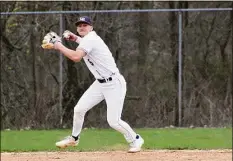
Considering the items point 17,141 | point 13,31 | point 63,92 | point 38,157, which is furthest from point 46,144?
point 13,31

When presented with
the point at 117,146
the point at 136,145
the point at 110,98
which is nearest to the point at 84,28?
the point at 110,98

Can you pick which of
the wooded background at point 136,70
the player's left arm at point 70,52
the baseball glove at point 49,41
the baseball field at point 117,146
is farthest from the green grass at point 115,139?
the baseball glove at point 49,41

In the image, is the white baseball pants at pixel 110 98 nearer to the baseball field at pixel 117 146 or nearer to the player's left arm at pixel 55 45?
the baseball field at pixel 117 146

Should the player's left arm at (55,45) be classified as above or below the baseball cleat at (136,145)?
above

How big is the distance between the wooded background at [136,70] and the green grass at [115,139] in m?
0.78

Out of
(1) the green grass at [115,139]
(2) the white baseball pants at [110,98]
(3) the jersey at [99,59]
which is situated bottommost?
(1) the green grass at [115,139]

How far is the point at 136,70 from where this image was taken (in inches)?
569

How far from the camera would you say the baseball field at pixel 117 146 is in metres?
9.44

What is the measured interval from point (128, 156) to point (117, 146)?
71.6 inches

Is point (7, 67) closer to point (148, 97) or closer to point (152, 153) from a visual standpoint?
point (148, 97)

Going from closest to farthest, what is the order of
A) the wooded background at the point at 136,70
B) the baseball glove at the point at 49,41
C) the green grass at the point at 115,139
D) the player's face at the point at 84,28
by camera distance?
the baseball glove at the point at 49,41 → the player's face at the point at 84,28 → the green grass at the point at 115,139 → the wooded background at the point at 136,70

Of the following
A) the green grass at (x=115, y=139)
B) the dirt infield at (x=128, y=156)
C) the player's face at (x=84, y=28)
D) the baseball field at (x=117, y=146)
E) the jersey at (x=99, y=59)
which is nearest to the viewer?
the jersey at (x=99, y=59)

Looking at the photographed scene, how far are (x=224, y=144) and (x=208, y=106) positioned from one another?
3.28 m

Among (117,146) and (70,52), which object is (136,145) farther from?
(70,52)
